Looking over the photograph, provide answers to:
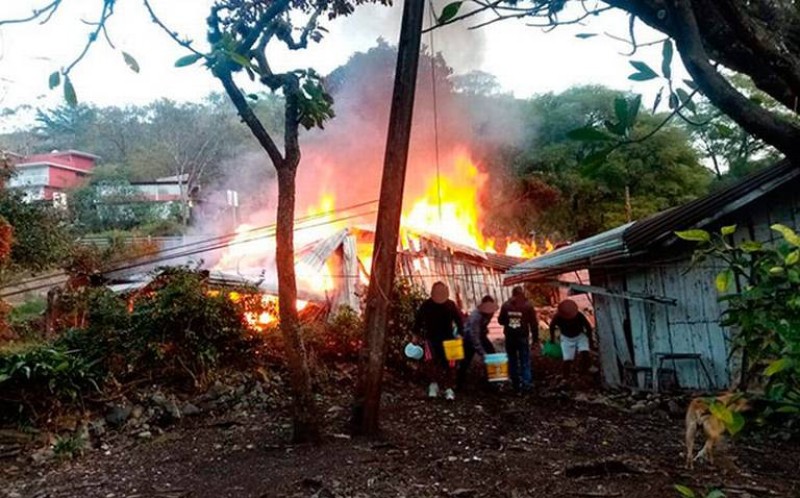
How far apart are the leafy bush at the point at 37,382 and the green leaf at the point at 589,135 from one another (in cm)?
801

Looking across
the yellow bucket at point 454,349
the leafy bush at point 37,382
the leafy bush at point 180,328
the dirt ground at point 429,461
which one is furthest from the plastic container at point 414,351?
the leafy bush at point 37,382

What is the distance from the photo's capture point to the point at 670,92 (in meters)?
2.30

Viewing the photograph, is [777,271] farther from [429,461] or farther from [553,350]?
[553,350]

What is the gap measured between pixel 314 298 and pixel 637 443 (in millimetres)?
8927

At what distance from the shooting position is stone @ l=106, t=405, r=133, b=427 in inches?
299

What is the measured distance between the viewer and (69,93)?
7.94ft

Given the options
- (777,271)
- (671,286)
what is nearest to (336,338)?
(671,286)

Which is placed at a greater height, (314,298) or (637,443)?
(314,298)

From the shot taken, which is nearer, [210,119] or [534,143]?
[534,143]

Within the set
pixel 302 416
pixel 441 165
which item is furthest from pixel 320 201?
pixel 302 416

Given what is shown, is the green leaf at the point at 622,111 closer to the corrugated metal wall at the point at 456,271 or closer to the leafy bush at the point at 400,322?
the leafy bush at the point at 400,322

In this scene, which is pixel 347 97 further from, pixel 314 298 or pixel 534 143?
pixel 314 298

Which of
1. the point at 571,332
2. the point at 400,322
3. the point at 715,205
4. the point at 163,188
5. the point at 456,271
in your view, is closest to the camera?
the point at 715,205

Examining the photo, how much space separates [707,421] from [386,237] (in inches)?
187
